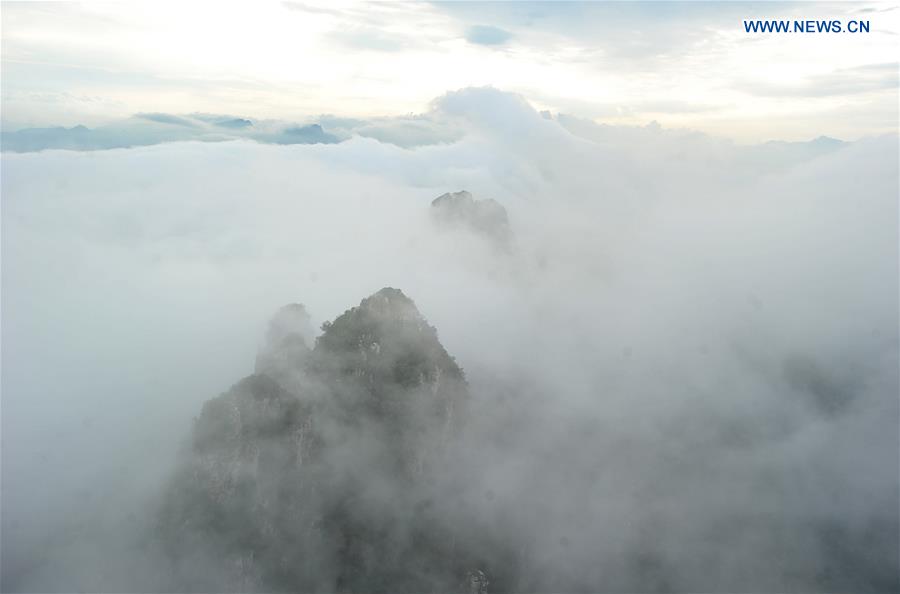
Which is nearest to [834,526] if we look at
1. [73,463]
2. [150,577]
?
[150,577]

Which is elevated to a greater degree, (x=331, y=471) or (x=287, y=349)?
(x=287, y=349)

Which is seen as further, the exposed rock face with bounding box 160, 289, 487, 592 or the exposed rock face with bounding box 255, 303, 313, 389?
the exposed rock face with bounding box 255, 303, 313, 389

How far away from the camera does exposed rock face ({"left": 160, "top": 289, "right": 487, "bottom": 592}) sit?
7056 cm

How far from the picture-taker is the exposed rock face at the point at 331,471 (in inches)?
2778

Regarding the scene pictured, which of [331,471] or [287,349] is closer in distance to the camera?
[331,471]

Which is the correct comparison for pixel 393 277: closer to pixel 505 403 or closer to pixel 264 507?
pixel 505 403

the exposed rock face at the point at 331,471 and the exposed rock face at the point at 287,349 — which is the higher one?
the exposed rock face at the point at 287,349

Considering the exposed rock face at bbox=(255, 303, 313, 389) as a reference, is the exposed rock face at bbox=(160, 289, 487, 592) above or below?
below

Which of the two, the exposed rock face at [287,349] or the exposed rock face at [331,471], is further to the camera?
the exposed rock face at [287,349]

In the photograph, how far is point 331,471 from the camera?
81688 mm

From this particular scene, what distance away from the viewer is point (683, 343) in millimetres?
194625

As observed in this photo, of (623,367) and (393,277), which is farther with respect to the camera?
(393,277)

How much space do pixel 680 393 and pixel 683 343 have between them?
47771 mm

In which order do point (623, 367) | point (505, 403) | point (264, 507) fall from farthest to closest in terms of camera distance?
point (623, 367) → point (505, 403) → point (264, 507)
